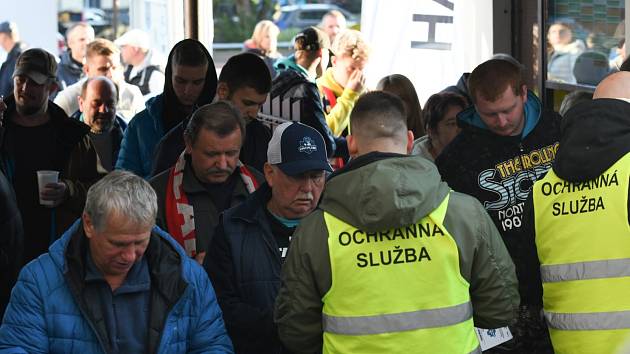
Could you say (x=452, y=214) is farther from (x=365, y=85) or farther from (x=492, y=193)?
(x=365, y=85)

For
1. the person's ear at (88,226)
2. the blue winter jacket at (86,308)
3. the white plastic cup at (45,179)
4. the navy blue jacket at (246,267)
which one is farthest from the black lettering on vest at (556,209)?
the white plastic cup at (45,179)

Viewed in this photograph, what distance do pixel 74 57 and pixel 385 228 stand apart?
10.1 metres

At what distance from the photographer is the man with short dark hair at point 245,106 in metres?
5.74

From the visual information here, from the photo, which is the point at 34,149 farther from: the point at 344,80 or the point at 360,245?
the point at 360,245

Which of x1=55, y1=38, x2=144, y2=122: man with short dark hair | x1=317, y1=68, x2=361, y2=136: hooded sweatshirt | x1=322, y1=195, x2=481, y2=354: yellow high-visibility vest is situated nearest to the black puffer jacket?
x1=322, y1=195, x2=481, y2=354: yellow high-visibility vest

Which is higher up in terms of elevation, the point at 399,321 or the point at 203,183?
the point at 203,183

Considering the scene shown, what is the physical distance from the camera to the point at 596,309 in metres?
4.05

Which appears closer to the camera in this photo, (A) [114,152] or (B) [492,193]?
(B) [492,193]

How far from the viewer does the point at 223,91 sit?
6.06 meters

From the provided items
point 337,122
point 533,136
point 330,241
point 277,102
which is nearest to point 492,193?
point 533,136

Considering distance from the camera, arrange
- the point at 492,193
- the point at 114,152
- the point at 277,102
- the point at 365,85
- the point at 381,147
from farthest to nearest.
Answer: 1. the point at 365,85
2. the point at 114,152
3. the point at 277,102
4. the point at 492,193
5. the point at 381,147

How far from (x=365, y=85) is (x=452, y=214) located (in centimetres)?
475

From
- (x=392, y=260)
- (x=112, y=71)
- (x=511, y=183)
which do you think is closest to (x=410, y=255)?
(x=392, y=260)

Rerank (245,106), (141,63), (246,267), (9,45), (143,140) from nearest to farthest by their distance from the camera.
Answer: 1. (246,267)
2. (245,106)
3. (143,140)
4. (141,63)
5. (9,45)
